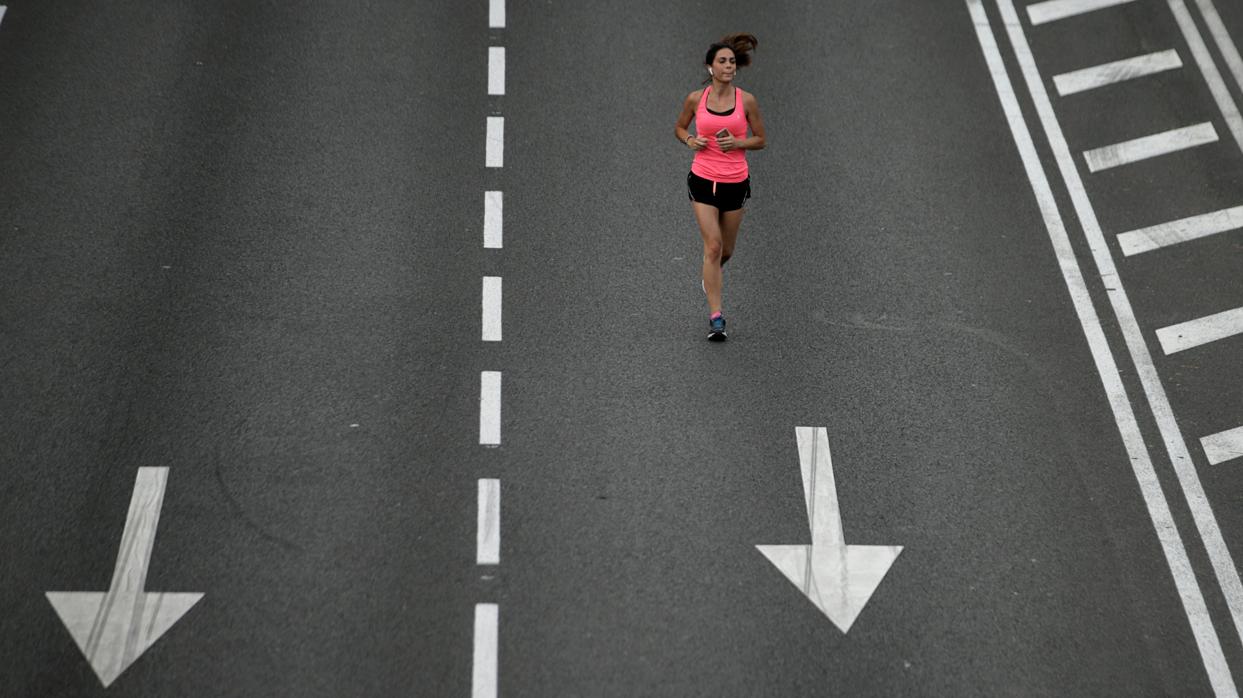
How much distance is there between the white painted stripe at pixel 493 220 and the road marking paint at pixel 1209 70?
7234mm

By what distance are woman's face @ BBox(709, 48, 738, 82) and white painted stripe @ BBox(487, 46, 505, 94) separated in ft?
12.8

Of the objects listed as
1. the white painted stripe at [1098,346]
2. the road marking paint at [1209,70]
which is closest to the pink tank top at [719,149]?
the white painted stripe at [1098,346]

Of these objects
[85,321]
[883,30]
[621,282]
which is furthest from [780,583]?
[883,30]

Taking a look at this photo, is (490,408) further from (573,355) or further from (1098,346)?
(1098,346)

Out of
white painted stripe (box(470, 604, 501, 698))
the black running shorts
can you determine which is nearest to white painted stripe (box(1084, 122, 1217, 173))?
the black running shorts

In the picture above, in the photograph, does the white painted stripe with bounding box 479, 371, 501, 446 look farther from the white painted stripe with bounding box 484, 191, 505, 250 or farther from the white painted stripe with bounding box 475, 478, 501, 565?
the white painted stripe with bounding box 484, 191, 505, 250

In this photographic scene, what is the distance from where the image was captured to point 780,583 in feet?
28.3

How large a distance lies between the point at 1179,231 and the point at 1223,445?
2751 mm

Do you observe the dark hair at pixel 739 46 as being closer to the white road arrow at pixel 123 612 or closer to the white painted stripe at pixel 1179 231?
the white painted stripe at pixel 1179 231

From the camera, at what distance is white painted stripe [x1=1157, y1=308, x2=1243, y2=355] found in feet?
35.6

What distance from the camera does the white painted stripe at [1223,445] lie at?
988cm

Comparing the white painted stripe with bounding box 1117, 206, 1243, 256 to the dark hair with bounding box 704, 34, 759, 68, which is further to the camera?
the white painted stripe with bounding box 1117, 206, 1243, 256

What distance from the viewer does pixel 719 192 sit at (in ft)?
33.4

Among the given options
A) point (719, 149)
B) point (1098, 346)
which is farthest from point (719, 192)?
point (1098, 346)
